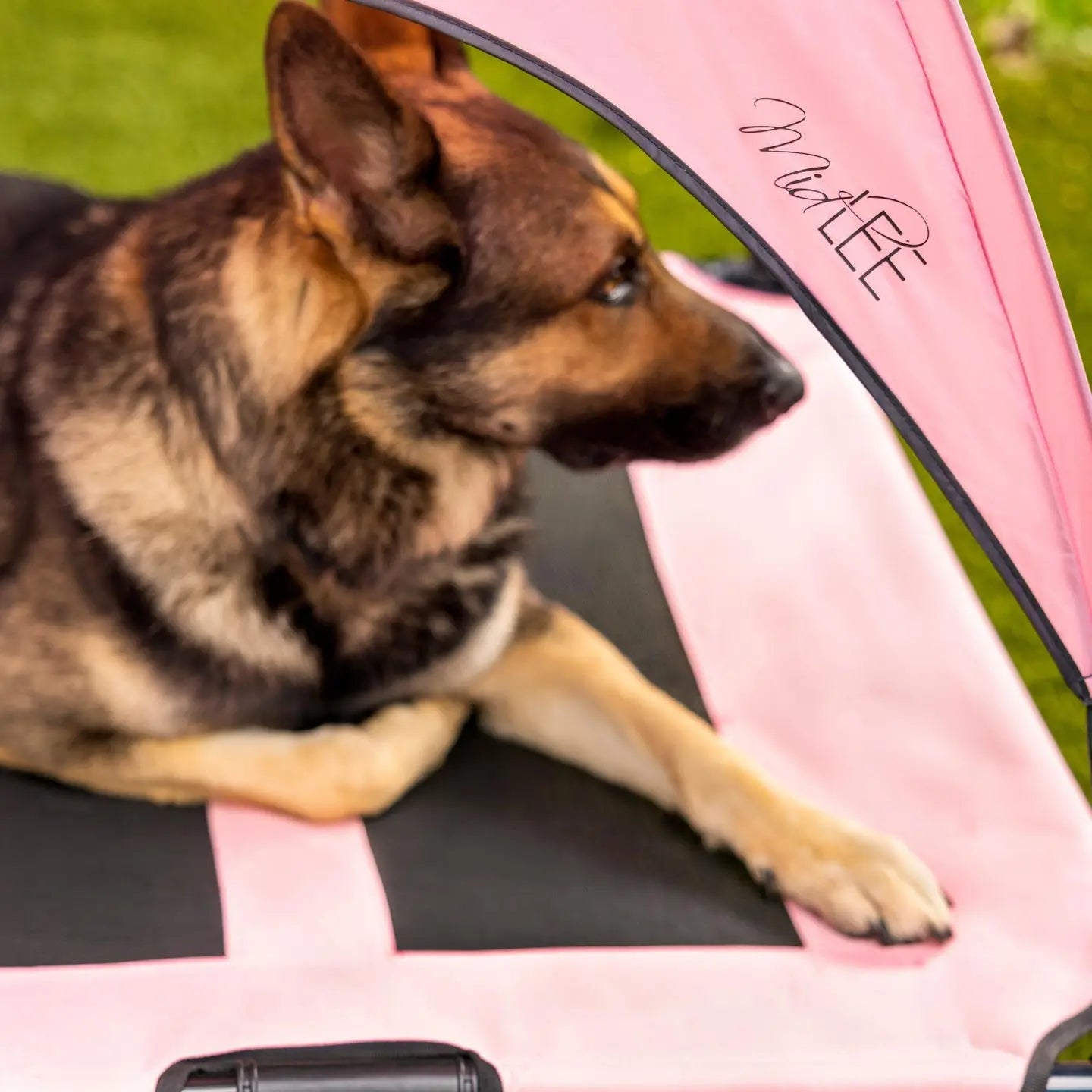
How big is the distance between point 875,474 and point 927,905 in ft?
2.79

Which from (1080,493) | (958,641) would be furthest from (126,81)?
(1080,493)

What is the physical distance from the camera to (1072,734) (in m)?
1.95

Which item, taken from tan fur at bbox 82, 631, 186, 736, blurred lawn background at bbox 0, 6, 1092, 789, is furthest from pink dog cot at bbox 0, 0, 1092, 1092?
blurred lawn background at bbox 0, 6, 1092, 789

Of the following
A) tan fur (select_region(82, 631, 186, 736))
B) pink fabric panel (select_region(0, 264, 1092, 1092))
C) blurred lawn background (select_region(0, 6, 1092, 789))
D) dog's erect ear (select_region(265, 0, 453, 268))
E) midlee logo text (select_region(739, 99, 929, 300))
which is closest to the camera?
dog's erect ear (select_region(265, 0, 453, 268))

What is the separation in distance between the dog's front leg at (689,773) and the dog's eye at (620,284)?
48 cm

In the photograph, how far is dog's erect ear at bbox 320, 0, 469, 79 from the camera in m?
1.26

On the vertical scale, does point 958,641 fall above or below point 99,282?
below

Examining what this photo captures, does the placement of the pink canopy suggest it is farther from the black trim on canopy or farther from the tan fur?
the tan fur

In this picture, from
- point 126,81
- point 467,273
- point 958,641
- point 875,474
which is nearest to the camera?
point 467,273

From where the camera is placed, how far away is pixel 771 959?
4.10ft

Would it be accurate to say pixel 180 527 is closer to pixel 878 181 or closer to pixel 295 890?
pixel 295 890

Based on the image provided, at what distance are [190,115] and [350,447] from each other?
1979mm

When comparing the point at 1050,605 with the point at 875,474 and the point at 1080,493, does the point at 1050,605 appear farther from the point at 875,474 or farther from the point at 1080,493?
the point at 875,474

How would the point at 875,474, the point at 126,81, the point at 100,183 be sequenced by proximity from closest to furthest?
the point at 875,474, the point at 100,183, the point at 126,81
